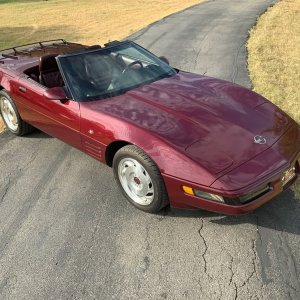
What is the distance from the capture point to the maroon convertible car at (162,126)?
11.3ft

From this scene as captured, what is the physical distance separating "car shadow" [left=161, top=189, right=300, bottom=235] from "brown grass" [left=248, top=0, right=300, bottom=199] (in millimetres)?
185

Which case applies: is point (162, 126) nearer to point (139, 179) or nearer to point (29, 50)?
point (139, 179)

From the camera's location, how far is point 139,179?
12.8ft

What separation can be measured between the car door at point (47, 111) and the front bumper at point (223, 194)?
1530 millimetres

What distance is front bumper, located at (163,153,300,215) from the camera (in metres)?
3.33

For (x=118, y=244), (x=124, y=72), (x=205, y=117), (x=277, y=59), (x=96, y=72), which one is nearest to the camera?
(x=118, y=244)

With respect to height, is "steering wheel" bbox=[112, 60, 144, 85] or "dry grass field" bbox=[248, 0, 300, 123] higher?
"steering wheel" bbox=[112, 60, 144, 85]

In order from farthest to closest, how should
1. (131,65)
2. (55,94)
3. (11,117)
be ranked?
(11,117) < (131,65) < (55,94)

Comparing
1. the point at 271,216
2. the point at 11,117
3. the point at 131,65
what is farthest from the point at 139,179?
the point at 11,117

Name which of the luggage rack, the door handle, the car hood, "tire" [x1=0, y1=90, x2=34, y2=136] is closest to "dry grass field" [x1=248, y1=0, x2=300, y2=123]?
the car hood

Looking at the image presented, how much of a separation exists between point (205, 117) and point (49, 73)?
241 cm

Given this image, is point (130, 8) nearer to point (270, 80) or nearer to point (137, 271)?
point (270, 80)

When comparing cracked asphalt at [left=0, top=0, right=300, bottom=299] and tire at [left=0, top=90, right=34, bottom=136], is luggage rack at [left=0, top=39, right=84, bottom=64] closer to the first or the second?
tire at [left=0, top=90, right=34, bottom=136]

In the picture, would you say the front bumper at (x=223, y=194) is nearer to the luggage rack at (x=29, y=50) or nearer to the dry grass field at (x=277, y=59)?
the dry grass field at (x=277, y=59)
